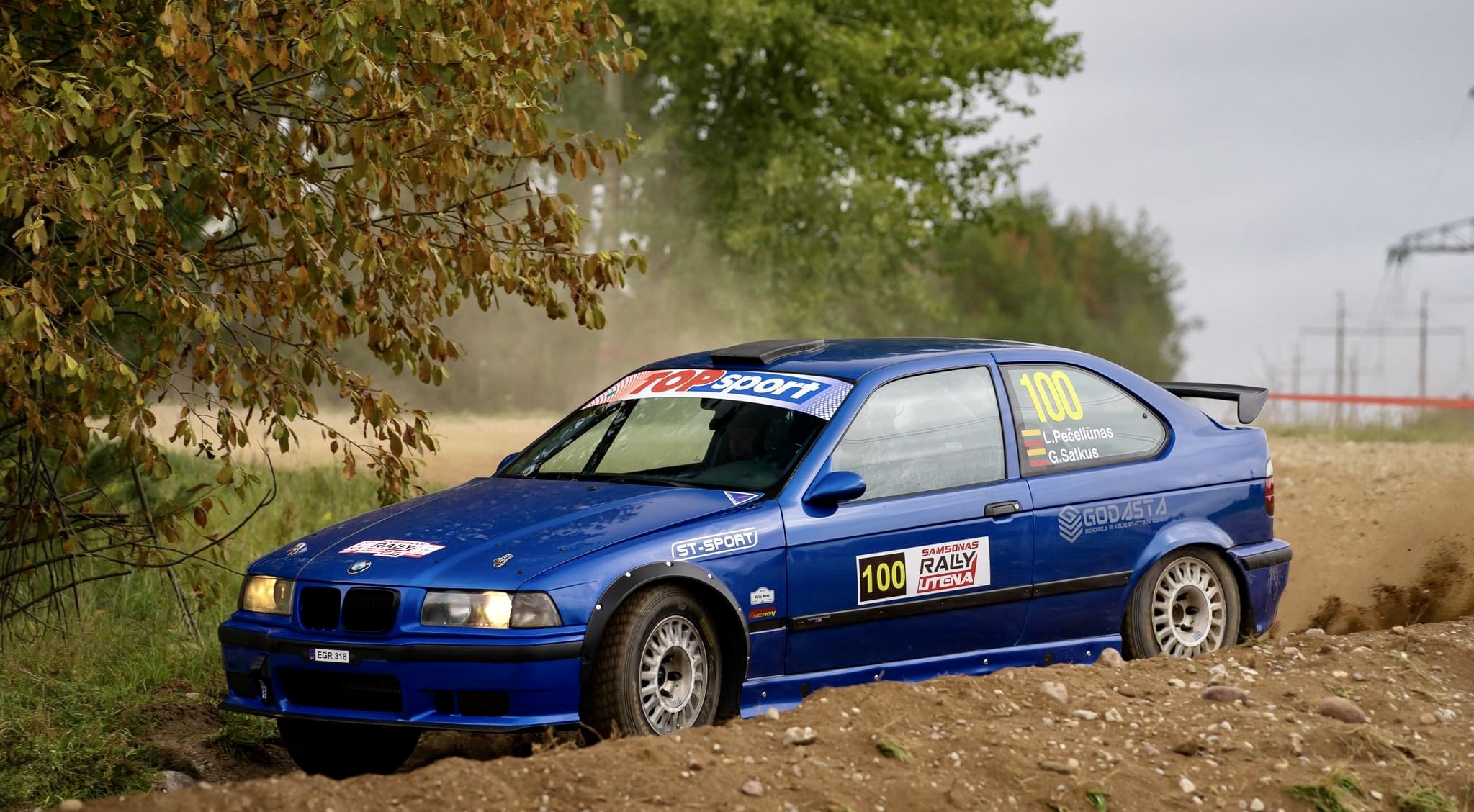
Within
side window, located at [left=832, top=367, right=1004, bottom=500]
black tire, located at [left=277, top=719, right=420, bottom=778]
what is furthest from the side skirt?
black tire, located at [left=277, top=719, right=420, bottom=778]

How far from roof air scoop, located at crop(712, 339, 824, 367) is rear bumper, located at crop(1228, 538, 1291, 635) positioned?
2.05 metres

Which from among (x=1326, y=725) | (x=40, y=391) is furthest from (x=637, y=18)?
(x=1326, y=725)

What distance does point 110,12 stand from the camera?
6707 mm

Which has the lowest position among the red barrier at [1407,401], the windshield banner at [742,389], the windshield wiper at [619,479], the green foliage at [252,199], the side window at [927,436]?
the red barrier at [1407,401]

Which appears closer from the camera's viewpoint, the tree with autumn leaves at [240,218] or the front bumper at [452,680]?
the front bumper at [452,680]

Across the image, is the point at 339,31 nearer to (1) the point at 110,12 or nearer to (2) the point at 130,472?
(1) the point at 110,12

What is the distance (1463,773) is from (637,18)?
975 inches

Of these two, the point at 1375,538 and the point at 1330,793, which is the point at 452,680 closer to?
the point at 1330,793

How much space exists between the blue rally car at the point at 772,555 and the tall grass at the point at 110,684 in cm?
78

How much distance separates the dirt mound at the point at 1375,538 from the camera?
833cm

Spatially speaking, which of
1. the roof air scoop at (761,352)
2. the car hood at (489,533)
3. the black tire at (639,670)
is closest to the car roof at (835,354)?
the roof air scoop at (761,352)

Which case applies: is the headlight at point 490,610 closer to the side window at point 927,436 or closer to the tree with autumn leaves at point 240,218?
the side window at point 927,436

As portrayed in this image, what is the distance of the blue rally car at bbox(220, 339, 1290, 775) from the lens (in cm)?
516

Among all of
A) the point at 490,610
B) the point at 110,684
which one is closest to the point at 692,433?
the point at 490,610
